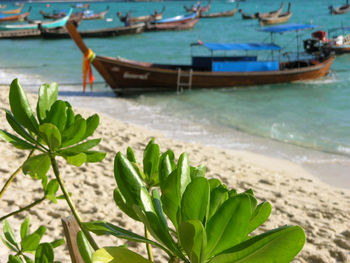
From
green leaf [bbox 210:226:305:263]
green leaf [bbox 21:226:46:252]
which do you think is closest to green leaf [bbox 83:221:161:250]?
green leaf [bbox 210:226:305:263]

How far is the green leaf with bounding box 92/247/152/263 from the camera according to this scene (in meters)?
0.64

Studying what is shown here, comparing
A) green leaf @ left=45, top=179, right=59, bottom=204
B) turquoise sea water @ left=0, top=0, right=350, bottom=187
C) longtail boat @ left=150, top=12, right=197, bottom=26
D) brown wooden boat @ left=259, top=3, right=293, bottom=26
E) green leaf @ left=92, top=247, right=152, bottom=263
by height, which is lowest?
turquoise sea water @ left=0, top=0, right=350, bottom=187

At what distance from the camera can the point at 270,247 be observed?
57 cm

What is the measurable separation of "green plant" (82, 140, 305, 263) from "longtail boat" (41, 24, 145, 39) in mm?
26200

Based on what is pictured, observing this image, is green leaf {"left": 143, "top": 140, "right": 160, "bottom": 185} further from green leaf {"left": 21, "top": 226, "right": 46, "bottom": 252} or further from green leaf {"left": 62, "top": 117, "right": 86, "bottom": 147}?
green leaf {"left": 21, "top": 226, "right": 46, "bottom": 252}

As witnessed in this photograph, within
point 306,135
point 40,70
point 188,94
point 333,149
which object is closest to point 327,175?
point 333,149

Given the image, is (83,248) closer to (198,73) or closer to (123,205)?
(123,205)

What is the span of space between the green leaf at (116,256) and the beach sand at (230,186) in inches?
99.3

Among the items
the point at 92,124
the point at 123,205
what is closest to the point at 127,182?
the point at 123,205

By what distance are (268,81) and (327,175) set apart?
261 inches

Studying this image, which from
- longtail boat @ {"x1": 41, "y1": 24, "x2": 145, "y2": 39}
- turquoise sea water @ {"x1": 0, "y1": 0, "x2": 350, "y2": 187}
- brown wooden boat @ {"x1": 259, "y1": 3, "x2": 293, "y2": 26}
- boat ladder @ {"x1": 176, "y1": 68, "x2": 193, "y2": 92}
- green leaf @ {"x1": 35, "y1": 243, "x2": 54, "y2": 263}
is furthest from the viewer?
brown wooden boat @ {"x1": 259, "y1": 3, "x2": 293, "y2": 26}

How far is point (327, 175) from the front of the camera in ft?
23.0

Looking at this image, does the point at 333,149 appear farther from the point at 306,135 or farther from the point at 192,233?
the point at 192,233

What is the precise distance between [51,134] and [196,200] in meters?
0.31
